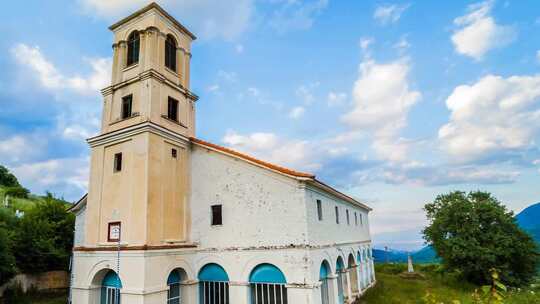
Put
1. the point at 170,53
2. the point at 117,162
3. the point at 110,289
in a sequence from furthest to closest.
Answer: the point at 170,53 → the point at 117,162 → the point at 110,289

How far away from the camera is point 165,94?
51.6 feet

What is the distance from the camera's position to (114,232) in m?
13.9

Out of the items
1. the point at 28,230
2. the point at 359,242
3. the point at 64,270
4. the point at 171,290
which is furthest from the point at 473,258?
the point at 28,230

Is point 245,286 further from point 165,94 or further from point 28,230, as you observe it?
point 28,230

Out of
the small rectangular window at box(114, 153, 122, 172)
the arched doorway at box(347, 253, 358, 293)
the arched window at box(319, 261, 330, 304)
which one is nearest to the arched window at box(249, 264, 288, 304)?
the arched window at box(319, 261, 330, 304)

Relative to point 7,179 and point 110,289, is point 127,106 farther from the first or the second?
point 7,179

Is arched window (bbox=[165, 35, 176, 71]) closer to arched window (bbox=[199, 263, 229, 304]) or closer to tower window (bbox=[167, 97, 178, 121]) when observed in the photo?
tower window (bbox=[167, 97, 178, 121])

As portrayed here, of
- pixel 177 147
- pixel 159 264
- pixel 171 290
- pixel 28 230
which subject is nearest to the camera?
pixel 159 264

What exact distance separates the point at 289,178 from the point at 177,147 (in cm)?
573

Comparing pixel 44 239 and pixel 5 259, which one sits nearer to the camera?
pixel 5 259

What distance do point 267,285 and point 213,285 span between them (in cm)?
267

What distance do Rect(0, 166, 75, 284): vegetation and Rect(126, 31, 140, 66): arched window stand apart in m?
11.7

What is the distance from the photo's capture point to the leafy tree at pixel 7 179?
5266 centimetres

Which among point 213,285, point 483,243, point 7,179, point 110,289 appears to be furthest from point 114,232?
point 7,179
